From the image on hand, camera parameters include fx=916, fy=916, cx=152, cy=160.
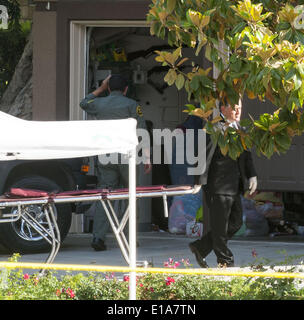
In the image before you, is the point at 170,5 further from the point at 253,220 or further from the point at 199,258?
the point at 253,220

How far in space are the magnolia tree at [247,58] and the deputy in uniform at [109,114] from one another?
4.19m

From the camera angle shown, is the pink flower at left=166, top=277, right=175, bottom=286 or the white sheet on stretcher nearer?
the white sheet on stretcher

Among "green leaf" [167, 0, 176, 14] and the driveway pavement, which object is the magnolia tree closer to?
"green leaf" [167, 0, 176, 14]

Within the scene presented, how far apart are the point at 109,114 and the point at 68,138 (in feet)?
15.5

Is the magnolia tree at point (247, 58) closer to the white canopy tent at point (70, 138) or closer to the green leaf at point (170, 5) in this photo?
the green leaf at point (170, 5)

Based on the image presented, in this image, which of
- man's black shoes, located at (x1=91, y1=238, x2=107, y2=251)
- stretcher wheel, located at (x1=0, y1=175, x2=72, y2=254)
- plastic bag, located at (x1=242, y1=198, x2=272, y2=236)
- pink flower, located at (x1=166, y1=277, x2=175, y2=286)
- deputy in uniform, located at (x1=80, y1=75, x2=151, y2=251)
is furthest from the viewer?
plastic bag, located at (x1=242, y1=198, x2=272, y2=236)

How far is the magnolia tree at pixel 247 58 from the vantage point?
19.0ft

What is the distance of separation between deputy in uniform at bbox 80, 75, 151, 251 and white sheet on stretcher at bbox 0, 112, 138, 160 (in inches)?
180

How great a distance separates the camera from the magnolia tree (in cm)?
580

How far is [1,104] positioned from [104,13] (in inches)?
98.0

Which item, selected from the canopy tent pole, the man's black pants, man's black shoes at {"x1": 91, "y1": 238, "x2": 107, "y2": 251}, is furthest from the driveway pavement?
the canopy tent pole

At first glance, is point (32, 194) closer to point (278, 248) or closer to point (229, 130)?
point (229, 130)

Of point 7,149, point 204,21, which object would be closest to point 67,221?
point 7,149

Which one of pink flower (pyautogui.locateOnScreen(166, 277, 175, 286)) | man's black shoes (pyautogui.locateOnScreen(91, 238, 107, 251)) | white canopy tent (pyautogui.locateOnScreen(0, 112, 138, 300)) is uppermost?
white canopy tent (pyautogui.locateOnScreen(0, 112, 138, 300))
